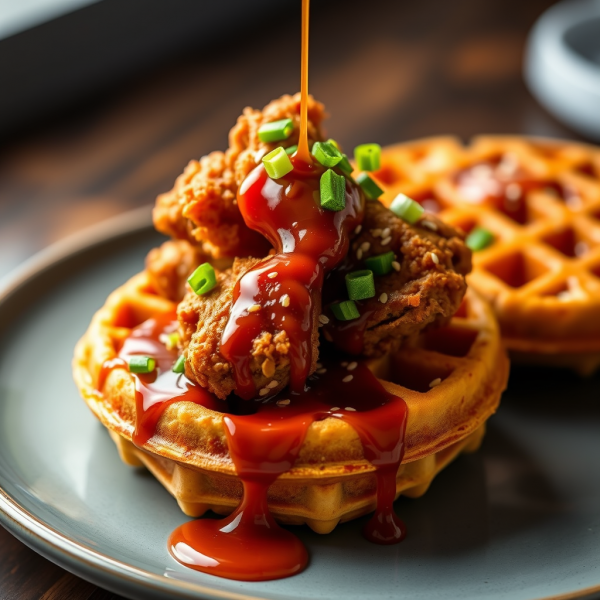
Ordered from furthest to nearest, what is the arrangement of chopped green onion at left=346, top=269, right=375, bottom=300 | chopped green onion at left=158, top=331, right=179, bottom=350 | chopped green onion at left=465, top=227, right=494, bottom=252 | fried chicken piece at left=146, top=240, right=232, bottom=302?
chopped green onion at left=465, top=227, right=494, bottom=252, fried chicken piece at left=146, top=240, right=232, bottom=302, chopped green onion at left=158, top=331, right=179, bottom=350, chopped green onion at left=346, top=269, right=375, bottom=300

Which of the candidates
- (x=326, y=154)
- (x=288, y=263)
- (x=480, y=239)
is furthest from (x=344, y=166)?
(x=480, y=239)

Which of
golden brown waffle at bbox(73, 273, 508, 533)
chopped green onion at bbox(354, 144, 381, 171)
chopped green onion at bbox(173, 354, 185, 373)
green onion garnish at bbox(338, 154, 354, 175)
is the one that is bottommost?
golden brown waffle at bbox(73, 273, 508, 533)

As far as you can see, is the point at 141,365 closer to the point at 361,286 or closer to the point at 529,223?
the point at 361,286

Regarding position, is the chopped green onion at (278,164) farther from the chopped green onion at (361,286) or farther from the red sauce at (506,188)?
the red sauce at (506,188)

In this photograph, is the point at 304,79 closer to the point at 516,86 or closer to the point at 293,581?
the point at 293,581

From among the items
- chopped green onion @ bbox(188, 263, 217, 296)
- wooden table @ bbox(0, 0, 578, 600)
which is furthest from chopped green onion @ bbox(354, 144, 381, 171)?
wooden table @ bbox(0, 0, 578, 600)

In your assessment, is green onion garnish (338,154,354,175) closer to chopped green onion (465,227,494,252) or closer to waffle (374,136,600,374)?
waffle (374,136,600,374)

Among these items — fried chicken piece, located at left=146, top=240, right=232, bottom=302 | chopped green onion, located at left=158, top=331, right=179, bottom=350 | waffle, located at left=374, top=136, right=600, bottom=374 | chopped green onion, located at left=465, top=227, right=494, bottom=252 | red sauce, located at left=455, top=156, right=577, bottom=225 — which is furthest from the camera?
red sauce, located at left=455, top=156, right=577, bottom=225
